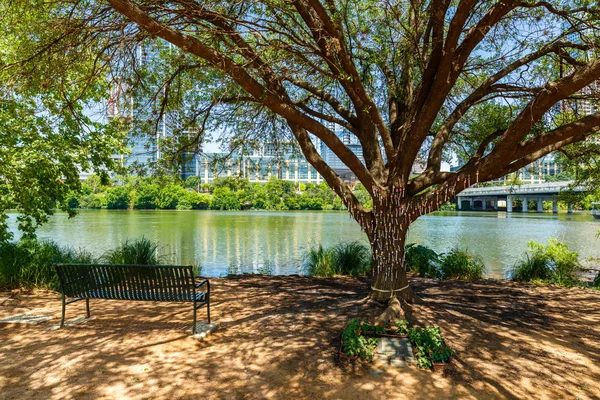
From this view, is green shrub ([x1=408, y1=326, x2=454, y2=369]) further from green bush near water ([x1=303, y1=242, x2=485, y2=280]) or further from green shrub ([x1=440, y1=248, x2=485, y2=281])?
green shrub ([x1=440, y1=248, x2=485, y2=281])

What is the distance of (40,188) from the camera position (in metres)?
7.01

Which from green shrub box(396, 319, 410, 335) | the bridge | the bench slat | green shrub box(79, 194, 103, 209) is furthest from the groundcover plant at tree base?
green shrub box(79, 194, 103, 209)

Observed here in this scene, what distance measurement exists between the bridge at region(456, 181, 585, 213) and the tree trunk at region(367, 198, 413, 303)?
36.3 m

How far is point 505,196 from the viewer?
172ft

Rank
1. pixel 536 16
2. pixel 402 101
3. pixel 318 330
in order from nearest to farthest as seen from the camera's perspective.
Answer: pixel 318 330 < pixel 536 16 < pixel 402 101

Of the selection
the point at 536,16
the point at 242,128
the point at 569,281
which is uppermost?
the point at 536,16

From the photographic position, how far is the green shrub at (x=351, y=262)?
8.88 meters

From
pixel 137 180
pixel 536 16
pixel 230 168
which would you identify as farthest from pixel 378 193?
pixel 137 180

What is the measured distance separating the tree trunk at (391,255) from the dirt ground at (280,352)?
0.95 ft

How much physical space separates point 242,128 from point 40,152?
153 inches

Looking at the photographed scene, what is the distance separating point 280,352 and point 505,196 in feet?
185

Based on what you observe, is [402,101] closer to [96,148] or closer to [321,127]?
[321,127]

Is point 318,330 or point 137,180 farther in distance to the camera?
point 137,180

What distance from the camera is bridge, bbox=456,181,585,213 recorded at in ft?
136
